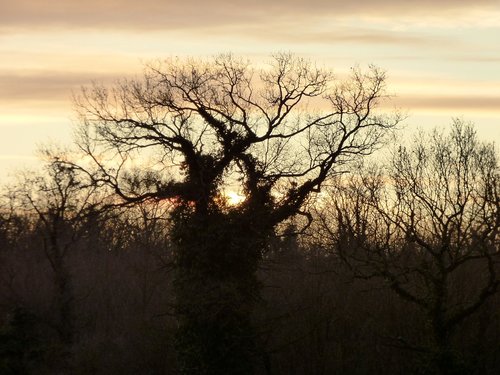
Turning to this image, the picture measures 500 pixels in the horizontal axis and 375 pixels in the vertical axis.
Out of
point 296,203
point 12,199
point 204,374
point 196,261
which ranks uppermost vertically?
point 12,199

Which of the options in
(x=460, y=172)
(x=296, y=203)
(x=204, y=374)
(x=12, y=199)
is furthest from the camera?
(x=12, y=199)

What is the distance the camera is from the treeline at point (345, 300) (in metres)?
32.1

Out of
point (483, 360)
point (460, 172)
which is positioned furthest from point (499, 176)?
point (483, 360)

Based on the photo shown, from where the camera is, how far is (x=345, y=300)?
39.0 meters

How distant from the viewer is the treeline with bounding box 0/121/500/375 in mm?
32094

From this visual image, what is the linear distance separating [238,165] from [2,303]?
17.2 metres

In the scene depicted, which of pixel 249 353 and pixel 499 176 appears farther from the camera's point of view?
pixel 499 176

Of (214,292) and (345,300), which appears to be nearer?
(214,292)

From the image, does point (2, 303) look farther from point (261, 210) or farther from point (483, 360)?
point (483, 360)

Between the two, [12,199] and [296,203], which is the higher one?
[12,199]

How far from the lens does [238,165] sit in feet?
112

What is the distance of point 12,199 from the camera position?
5388 cm

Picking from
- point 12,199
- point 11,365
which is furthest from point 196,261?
point 12,199

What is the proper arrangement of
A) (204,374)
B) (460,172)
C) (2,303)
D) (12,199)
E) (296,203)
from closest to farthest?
1. (204,374)
2. (296,203)
3. (460,172)
4. (2,303)
5. (12,199)
